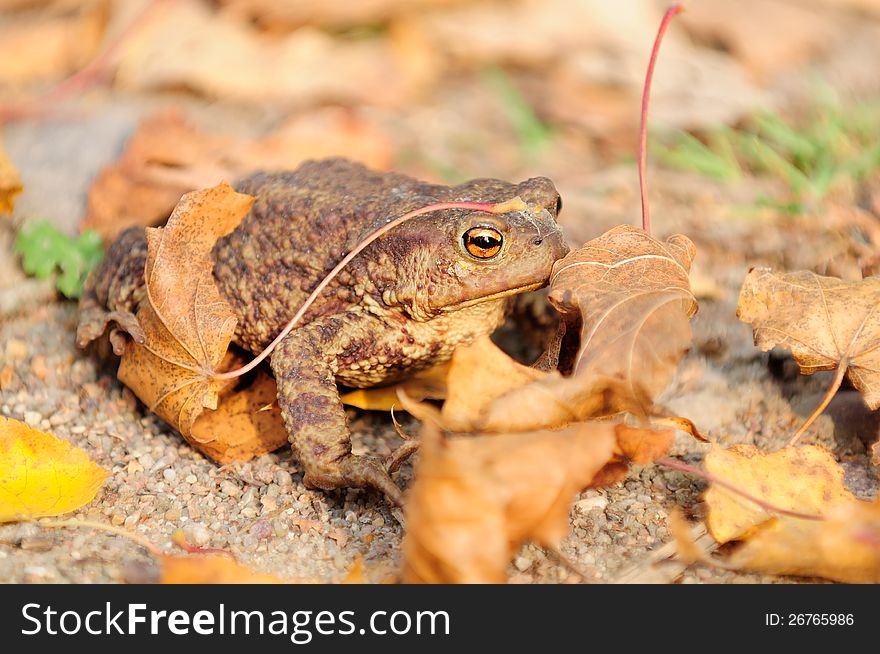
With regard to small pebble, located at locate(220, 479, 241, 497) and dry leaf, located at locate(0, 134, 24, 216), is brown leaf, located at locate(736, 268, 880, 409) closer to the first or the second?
small pebble, located at locate(220, 479, 241, 497)

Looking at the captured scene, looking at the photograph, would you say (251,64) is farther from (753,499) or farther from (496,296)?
(753,499)

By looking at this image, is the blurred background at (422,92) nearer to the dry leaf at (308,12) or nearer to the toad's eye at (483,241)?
the dry leaf at (308,12)

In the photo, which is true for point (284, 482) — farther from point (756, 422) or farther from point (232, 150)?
point (232, 150)

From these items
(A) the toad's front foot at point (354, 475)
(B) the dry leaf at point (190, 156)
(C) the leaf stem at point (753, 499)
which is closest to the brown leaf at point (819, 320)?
(C) the leaf stem at point (753, 499)

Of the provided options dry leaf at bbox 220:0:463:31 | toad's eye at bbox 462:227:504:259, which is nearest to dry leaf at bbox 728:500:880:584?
toad's eye at bbox 462:227:504:259

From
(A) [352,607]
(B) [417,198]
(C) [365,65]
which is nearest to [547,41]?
(C) [365,65]

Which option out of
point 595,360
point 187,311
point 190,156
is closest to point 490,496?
point 595,360
